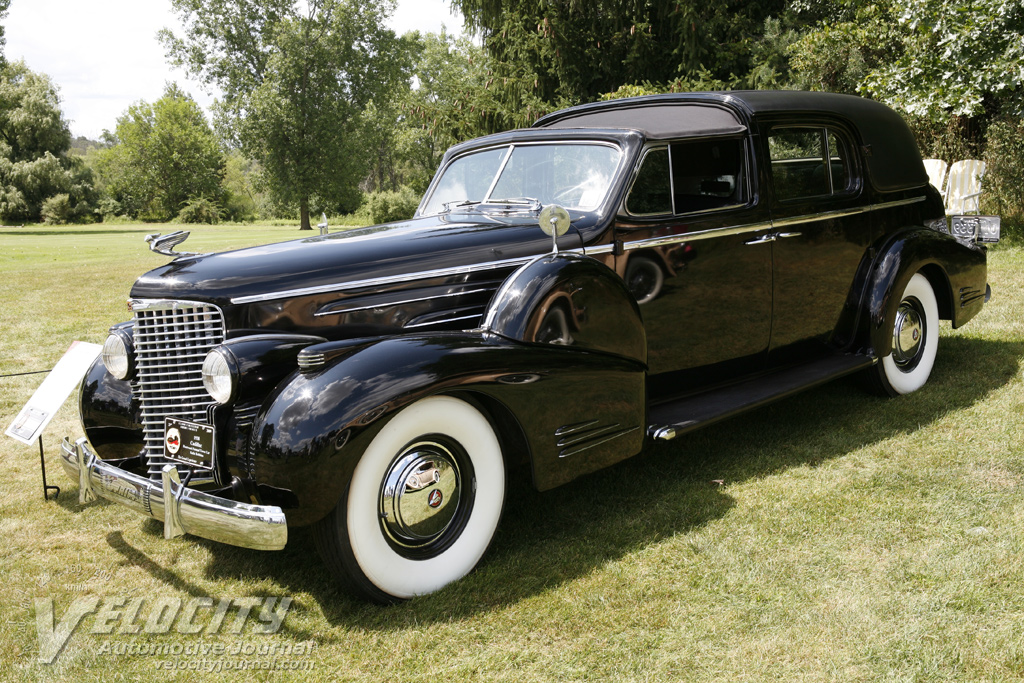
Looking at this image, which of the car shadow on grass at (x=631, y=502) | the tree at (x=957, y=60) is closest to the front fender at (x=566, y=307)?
the car shadow on grass at (x=631, y=502)

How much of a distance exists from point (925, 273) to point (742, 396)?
6.82 ft

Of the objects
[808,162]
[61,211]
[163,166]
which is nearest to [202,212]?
[61,211]

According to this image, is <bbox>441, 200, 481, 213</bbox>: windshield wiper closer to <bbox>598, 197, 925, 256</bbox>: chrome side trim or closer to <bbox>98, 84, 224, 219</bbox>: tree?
<bbox>598, 197, 925, 256</bbox>: chrome side trim

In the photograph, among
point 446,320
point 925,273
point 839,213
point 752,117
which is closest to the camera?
point 446,320

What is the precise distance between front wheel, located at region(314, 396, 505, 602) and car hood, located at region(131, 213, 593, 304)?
744mm

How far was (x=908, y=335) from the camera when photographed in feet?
17.0

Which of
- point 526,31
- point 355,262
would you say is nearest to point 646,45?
point 526,31

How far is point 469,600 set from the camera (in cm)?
293

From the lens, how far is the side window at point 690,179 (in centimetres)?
400

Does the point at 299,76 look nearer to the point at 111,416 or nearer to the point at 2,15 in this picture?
the point at 2,15

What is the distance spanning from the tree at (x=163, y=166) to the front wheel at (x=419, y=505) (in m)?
52.7

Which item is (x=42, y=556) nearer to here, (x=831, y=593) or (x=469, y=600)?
(x=469, y=600)

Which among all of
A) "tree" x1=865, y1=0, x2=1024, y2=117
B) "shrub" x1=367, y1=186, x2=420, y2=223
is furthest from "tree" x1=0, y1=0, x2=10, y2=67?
"tree" x1=865, y1=0, x2=1024, y2=117

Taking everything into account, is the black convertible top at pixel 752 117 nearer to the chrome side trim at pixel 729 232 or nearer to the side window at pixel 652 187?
the side window at pixel 652 187
